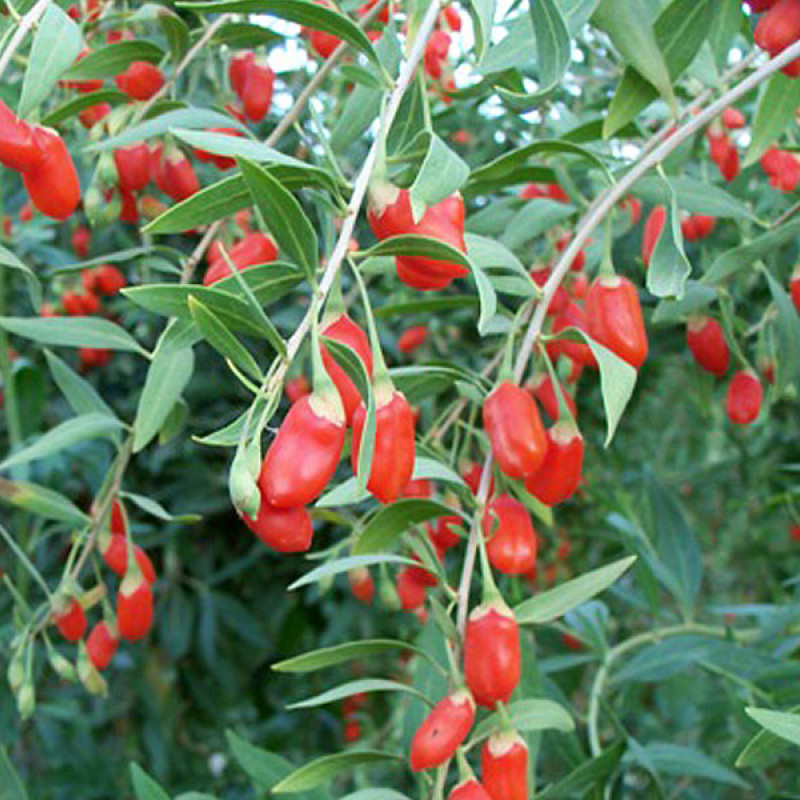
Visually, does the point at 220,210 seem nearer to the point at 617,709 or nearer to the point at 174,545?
the point at 617,709

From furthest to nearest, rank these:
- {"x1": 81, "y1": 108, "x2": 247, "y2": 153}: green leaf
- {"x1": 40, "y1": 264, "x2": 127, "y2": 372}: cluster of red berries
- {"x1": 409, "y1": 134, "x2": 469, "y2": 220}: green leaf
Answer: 1. {"x1": 40, "y1": 264, "x2": 127, "y2": 372}: cluster of red berries
2. {"x1": 81, "y1": 108, "x2": 247, "y2": 153}: green leaf
3. {"x1": 409, "y1": 134, "x2": 469, "y2": 220}: green leaf

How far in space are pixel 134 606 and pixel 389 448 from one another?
0.55m

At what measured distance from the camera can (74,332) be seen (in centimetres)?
117

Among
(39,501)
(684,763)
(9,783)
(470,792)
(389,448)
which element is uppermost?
(389,448)

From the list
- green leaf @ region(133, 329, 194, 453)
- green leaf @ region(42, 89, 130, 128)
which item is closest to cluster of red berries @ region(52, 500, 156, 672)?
green leaf @ region(133, 329, 194, 453)

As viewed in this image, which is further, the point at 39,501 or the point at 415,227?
the point at 39,501

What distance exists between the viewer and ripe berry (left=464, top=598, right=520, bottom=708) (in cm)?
85

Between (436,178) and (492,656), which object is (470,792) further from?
(436,178)

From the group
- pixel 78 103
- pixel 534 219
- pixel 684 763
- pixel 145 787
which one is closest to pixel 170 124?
pixel 78 103

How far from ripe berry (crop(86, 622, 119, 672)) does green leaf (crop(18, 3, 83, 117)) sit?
0.60m

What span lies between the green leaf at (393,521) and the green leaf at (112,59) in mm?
436

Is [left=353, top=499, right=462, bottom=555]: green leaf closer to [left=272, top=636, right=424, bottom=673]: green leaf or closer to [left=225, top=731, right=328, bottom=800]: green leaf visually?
[left=272, top=636, right=424, bottom=673]: green leaf

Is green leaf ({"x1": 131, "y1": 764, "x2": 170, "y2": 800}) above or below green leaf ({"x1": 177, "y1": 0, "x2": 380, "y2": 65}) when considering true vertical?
below

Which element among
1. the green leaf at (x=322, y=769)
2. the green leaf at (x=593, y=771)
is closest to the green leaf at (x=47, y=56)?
the green leaf at (x=322, y=769)
